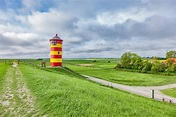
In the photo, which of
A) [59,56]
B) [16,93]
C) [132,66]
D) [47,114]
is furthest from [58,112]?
[132,66]

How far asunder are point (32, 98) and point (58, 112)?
8.90ft

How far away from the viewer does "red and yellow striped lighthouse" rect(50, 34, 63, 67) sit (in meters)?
32.1

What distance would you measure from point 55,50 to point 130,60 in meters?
44.8

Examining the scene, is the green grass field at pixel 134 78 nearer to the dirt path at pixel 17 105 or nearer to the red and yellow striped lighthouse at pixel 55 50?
the red and yellow striped lighthouse at pixel 55 50

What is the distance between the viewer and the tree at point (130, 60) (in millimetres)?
65981

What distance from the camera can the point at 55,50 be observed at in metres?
32.2

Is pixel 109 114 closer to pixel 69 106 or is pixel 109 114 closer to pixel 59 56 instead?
pixel 69 106

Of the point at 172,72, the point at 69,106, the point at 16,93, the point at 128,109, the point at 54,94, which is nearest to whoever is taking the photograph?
the point at 69,106

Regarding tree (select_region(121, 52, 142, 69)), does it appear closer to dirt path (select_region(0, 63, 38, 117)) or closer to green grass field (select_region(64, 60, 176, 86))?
green grass field (select_region(64, 60, 176, 86))

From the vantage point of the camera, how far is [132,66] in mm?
67000

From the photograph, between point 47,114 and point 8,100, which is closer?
point 47,114

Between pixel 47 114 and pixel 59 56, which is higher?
pixel 59 56

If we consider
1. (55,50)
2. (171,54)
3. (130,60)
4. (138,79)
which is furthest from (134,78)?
(171,54)

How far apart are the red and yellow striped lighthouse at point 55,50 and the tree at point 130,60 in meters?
40.8
